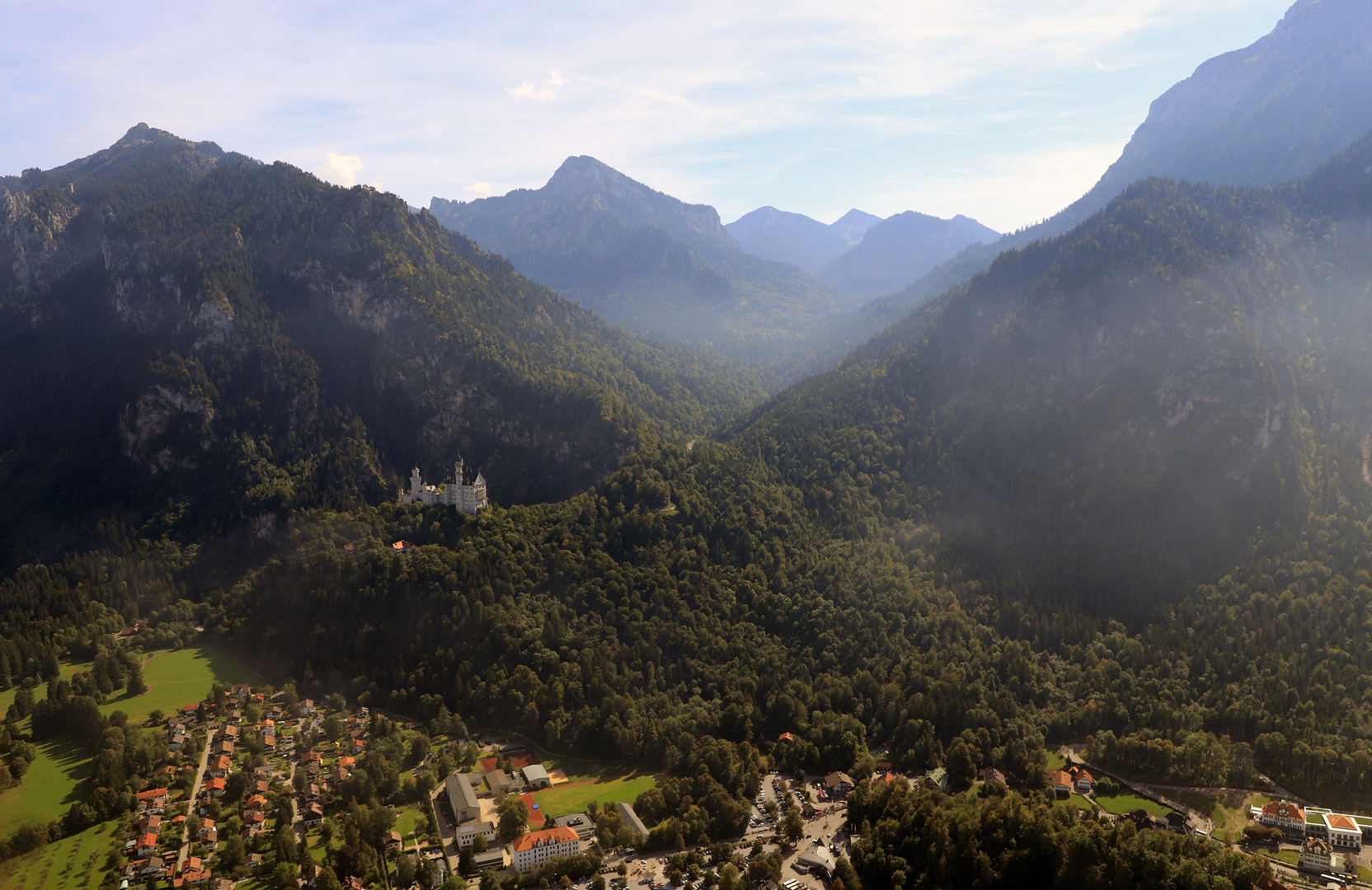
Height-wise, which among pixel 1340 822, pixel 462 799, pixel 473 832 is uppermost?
pixel 462 799

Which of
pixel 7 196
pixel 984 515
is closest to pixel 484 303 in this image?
pixel 7 196

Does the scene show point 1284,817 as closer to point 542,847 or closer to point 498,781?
point 542,847

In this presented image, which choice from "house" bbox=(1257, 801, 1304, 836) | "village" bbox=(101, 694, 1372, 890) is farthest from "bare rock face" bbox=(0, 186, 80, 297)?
"house" bbox=(1257, 801, 1304, 836)

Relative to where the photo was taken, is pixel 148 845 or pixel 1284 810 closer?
pixel 1284 810

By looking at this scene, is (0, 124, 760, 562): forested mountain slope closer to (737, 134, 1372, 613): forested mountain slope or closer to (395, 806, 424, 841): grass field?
(737, 134, 1372, 613): forested mountain slope

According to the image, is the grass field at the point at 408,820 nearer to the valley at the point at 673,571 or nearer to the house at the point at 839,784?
the valley at the point at 673,571

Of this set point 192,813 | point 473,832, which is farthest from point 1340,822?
point 192,813

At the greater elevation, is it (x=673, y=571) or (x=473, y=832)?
(x=673, y=571)
